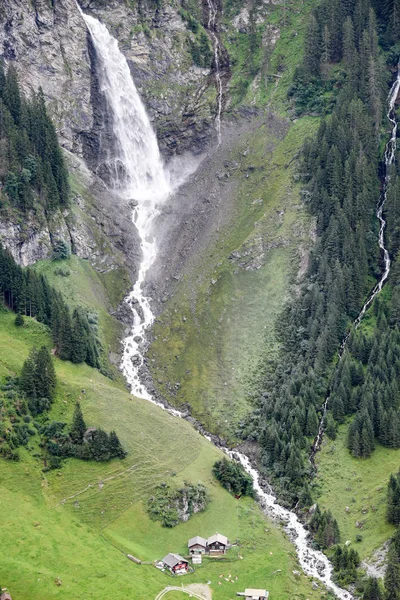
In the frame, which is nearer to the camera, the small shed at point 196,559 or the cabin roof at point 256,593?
the cabin roof at point 256,593

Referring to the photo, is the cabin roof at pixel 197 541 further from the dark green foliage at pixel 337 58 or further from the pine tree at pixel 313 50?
the pine tree at pixel 313 50

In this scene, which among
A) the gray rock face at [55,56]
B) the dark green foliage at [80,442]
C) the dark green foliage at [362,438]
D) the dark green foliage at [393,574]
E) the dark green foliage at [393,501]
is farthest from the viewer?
the gray rock face at [55,56]

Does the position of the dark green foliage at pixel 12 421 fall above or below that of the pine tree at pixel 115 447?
above

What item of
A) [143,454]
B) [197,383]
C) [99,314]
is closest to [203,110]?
[99,314]

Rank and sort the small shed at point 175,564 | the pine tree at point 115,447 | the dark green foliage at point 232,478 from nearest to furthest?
1. the small shed at point 175,564
2. the pine tree at point 115,447
3. the dark green foliage at point 232,478

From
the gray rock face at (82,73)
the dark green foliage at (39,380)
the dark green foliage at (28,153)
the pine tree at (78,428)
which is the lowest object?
the pine tree at (78,428)

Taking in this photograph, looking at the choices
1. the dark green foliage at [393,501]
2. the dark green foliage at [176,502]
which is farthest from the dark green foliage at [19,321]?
the dark green foliage at [393,501]
